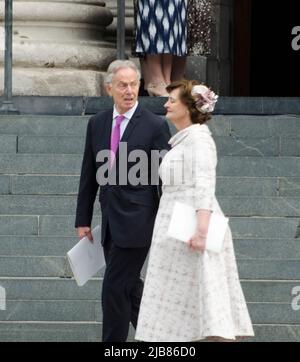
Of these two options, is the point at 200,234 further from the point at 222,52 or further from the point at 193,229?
the point at 222,52

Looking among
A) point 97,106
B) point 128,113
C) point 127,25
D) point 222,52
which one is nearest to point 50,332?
point 128,113

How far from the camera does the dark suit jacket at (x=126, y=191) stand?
9898 mm

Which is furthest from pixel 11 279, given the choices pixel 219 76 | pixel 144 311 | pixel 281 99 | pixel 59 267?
pixel 219 76

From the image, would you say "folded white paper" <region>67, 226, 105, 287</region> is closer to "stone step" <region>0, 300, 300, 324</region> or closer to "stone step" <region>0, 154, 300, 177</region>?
"stone step" <region>0, 300, 300, 324</region>

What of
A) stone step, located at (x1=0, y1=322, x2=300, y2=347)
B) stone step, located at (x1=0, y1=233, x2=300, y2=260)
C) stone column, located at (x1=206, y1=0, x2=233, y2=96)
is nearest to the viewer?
stone step, located at (x1=0, y1=322, x2=300, y2=347)

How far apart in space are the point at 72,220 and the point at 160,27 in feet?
13.2

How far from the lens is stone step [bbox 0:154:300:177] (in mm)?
13023

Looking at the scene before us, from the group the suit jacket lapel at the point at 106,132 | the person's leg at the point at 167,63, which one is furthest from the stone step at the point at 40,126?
the suit jacket lapel at the point at 106,132

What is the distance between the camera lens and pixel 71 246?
1177cm

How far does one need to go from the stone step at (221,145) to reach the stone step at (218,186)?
587 millimetres

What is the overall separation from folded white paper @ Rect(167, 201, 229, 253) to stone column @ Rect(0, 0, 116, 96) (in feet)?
21.8

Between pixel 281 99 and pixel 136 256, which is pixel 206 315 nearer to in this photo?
pixel 136 256

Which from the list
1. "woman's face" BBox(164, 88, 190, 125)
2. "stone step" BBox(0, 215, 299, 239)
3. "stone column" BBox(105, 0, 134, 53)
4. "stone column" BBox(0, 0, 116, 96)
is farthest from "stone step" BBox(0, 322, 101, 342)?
"stone column" BBox(105, 0, 134, 53)

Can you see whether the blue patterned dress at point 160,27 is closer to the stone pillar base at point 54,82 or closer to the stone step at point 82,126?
the stone pillar base at point 54,82
